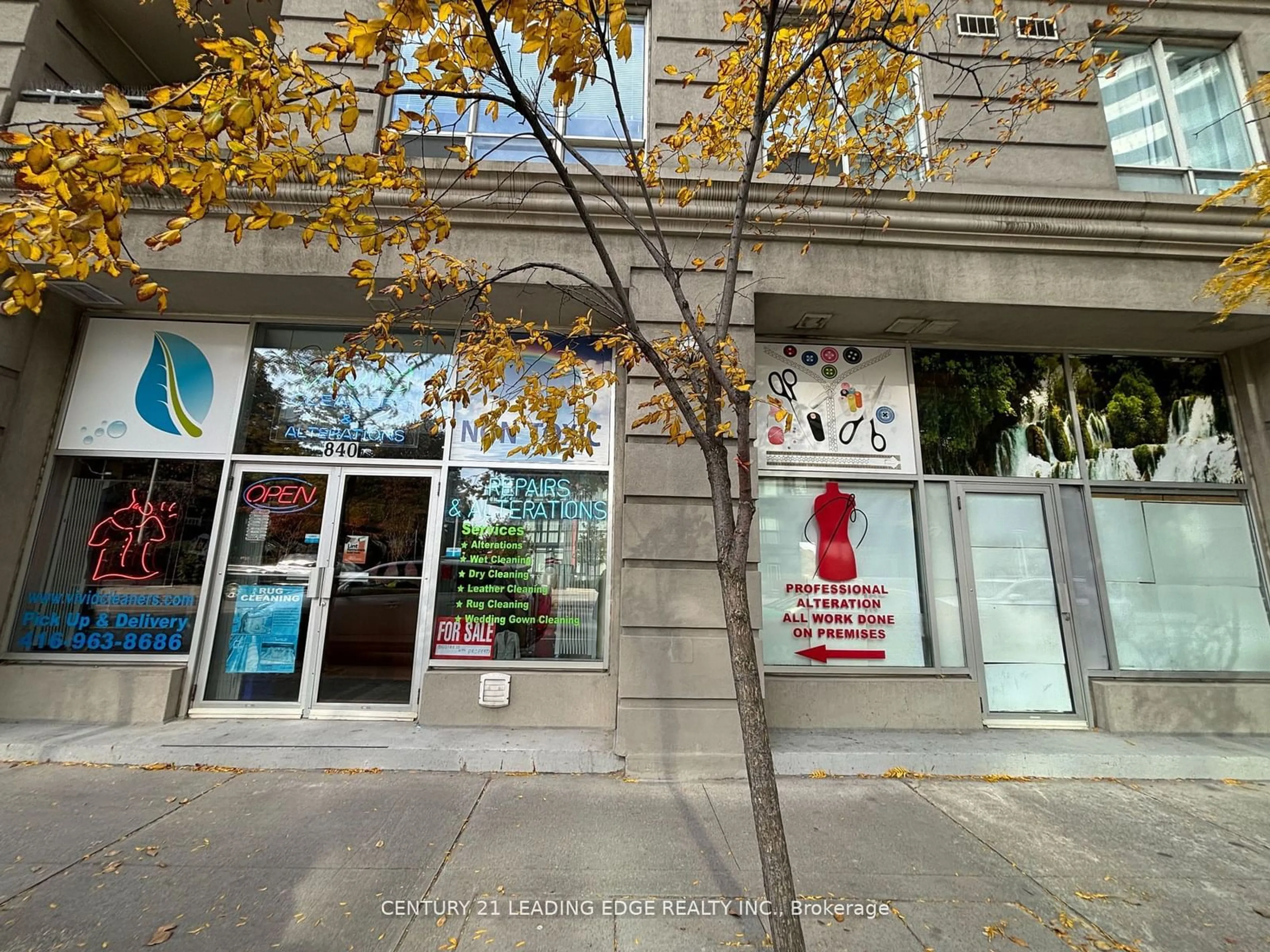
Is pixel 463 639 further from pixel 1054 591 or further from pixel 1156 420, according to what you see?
pixel 1156 420

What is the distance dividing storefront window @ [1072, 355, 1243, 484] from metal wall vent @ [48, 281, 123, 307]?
11.5 meters

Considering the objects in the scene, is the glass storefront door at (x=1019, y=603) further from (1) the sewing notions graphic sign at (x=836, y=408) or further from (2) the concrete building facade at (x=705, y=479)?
(1) the sewing notions graphic sign at (x=836, y=408)

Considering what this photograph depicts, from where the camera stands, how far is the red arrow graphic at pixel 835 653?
6.23m

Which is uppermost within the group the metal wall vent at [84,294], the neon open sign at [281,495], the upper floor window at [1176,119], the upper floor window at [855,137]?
the upper floor window at [1176,119]

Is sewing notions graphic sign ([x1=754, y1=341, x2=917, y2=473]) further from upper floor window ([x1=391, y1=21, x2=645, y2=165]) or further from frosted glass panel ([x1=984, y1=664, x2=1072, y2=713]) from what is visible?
upper floor window ([x1=391, y1=21, x2=645, y2=165])

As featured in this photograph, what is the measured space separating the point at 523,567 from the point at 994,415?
19.8 feet

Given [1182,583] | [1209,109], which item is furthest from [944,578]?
[1209,109]

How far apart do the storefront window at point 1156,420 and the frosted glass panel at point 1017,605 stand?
120cm

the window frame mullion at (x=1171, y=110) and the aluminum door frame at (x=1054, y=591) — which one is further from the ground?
the window frame mullion at (x=1171, y=110)

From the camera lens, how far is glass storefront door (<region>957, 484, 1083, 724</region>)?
6.26 metres

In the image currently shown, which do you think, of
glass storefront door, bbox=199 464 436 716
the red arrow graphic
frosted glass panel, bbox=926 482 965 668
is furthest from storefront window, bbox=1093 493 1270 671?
glass storefront door, bbox=199 464 436 716

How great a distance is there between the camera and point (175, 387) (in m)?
6.41

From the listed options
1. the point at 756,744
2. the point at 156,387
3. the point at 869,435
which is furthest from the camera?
the point at 869,435

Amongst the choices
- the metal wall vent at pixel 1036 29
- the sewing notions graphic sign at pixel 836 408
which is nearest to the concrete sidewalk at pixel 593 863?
the sewing notions graphic sign at pixel 836 408
